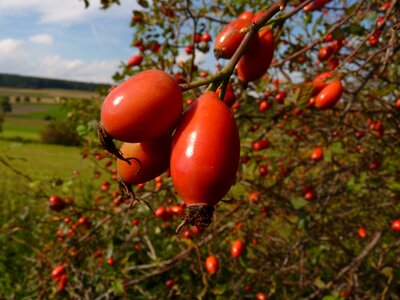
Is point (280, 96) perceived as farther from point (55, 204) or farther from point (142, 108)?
point (142, 108)

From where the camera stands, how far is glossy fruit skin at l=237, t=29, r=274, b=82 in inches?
34.4

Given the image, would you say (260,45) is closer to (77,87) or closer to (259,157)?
(259,157)

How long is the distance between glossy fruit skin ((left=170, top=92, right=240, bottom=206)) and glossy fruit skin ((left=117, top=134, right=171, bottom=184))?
64 mm

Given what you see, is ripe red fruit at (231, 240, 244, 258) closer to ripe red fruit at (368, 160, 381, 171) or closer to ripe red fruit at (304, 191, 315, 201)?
ripe red fruit at (304, 191, 315, 201)

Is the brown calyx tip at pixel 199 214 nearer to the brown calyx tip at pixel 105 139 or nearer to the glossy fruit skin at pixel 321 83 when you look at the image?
the brown calyx tip at pixel 105 139

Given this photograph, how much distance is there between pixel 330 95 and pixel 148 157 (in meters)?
1.09

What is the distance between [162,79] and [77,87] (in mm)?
49457

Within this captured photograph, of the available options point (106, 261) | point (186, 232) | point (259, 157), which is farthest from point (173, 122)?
point (106, 261)

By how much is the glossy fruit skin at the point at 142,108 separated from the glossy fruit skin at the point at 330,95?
3.51 feet

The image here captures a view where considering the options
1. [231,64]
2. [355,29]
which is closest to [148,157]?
[231,64]

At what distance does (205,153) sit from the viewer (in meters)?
0.64

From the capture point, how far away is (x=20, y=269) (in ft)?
13.4

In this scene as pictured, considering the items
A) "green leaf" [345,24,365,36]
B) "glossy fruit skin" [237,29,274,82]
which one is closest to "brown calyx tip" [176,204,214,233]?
"glossy fruit skin" [237,29,274,82]

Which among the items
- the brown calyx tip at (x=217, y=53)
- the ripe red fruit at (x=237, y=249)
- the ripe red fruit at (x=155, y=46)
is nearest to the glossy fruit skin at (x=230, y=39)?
the brown calyx tip at (x=217, y=53)
